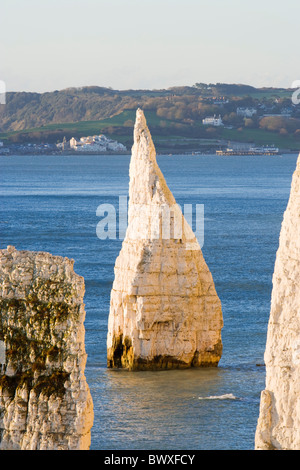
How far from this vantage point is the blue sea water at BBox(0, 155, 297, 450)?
3469cm

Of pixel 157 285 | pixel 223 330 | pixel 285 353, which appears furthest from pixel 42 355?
pixel 223 330

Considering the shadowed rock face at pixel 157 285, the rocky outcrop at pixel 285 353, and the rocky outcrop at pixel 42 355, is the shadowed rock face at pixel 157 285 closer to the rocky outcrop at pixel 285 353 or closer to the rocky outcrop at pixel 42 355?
the rocky outcrop at pixel 42 355

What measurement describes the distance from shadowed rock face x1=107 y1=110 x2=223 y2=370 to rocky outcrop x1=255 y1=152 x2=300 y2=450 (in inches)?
738

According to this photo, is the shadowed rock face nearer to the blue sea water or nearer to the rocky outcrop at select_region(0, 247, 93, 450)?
the blue sea water

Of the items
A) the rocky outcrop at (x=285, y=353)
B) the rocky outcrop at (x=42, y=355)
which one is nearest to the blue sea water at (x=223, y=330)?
the rocky outcrop at (x=42, y=355)

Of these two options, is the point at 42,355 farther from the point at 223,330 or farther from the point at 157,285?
the point at 223,330

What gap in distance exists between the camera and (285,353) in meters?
20.0

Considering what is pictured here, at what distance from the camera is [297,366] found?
65.1 feet

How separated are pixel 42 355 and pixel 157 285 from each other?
1839 centimetres

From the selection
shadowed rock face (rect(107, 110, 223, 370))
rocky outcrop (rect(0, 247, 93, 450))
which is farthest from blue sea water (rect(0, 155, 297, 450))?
rocky outcrop (rect(0, 247, 93, 450))

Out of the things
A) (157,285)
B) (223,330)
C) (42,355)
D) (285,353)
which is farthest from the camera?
(223,330)

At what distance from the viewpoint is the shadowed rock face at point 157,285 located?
38.9m
